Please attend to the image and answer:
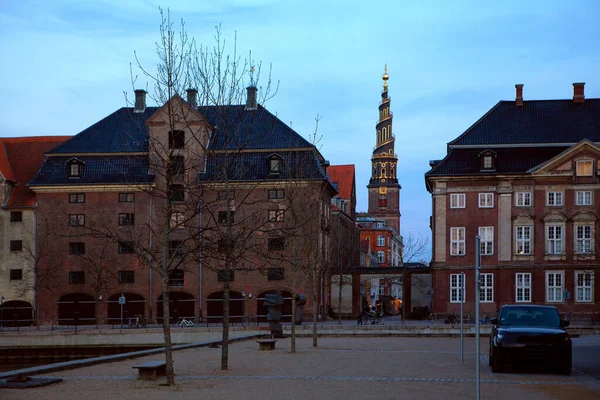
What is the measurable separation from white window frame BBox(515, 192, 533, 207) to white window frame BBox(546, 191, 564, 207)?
135 cm

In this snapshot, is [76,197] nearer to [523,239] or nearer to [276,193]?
[276,193]

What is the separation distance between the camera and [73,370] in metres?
23.8

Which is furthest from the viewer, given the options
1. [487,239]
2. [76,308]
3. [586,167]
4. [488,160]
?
[76,308]

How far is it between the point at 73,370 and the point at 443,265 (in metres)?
51.4

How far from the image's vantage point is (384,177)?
187000mm

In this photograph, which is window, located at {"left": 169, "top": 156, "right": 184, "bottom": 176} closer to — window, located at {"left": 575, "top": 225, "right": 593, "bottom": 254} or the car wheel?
the car wheel

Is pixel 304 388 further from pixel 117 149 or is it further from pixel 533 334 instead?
pixel 117 149

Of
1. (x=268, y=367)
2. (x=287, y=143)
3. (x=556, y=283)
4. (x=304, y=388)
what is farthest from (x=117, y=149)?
(x=304, y=388)

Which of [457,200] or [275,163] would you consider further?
[275,163]

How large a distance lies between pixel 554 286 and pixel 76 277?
38.1 m

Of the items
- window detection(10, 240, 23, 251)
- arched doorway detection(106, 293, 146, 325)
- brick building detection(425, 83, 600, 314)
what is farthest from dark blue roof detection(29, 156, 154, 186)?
brick building detection(425, 83, 600, 314)

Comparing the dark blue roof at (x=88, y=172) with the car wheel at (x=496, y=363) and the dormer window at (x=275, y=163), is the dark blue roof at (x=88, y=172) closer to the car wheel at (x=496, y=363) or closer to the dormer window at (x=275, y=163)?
the dormer window at (x=275, y=163)

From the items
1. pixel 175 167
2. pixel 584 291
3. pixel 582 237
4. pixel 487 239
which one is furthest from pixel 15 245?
pixel 175 167

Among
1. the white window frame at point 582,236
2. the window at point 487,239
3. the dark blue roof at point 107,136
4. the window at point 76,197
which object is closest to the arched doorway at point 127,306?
the window at point 76,197
